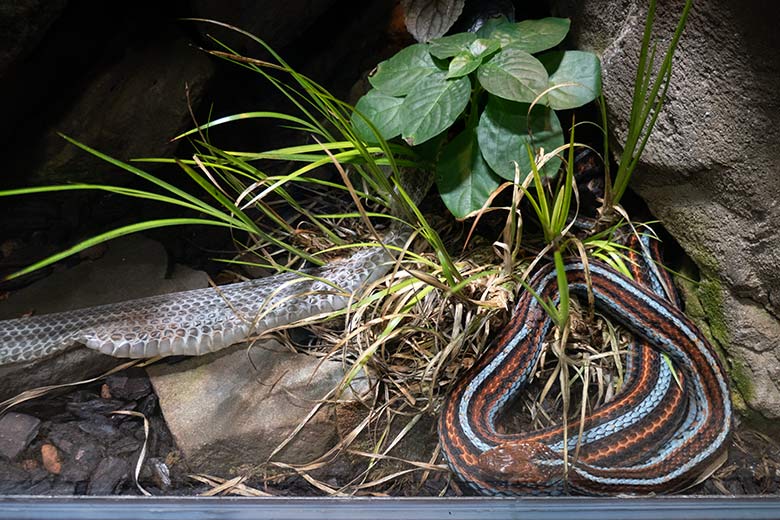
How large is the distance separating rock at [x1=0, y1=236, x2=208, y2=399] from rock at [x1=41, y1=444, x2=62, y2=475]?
0.27 metres

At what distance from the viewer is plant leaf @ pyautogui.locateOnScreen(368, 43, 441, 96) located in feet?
6.13

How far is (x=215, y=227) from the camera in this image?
2.22 meters

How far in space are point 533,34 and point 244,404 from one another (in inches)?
56.7

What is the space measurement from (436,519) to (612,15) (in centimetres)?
153

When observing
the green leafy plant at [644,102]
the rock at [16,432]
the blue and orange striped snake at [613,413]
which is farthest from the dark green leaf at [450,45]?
the rock at [16,432]

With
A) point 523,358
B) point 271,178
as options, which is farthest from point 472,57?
point 523,358

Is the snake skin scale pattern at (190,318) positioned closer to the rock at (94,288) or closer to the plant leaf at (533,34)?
the rock at (94,288)

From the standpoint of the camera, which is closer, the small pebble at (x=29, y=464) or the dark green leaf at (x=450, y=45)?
the small pebble at (x=29, y=464)

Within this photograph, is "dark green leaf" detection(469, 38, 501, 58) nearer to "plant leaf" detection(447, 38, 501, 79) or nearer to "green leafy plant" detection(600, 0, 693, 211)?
"plant leaf" detection(447, 38, 501, 79)

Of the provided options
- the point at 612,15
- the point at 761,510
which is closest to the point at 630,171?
the point at 612,15

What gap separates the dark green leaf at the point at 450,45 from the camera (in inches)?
71.5

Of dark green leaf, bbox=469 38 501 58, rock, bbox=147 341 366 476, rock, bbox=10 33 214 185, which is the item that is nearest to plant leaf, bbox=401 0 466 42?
dark green leaf, bbox=469 38 501 58

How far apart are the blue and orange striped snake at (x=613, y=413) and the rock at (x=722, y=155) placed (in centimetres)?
13

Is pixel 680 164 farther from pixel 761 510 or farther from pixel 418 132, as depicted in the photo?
pixel 761 510
